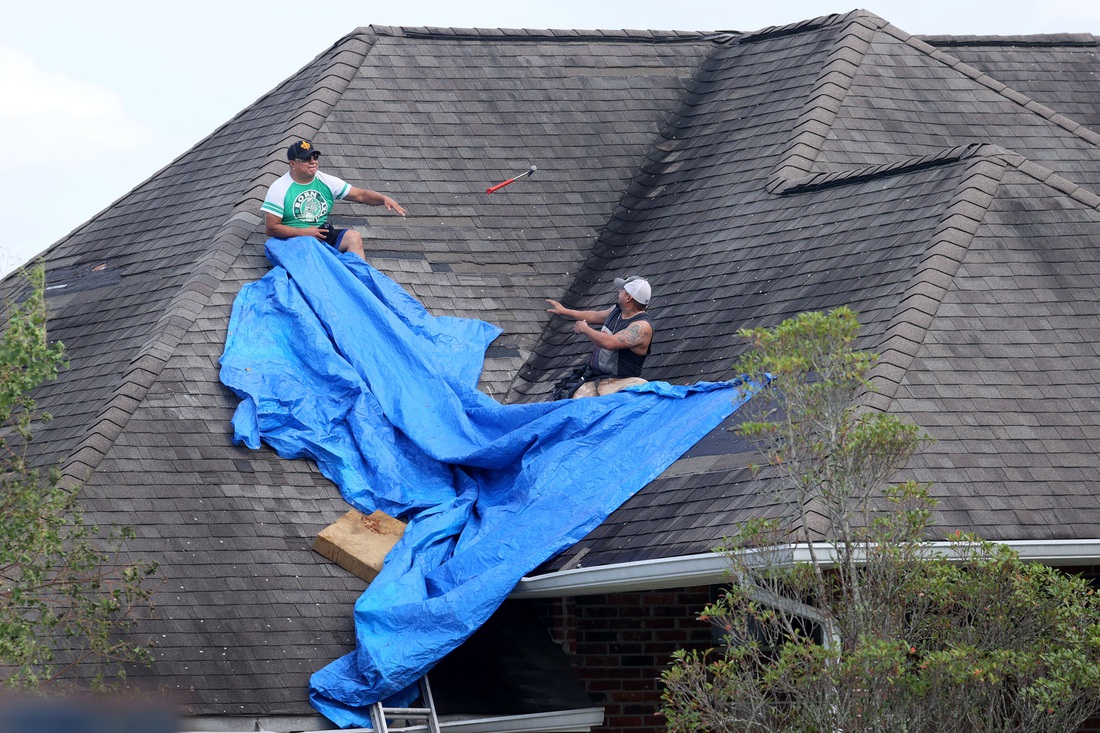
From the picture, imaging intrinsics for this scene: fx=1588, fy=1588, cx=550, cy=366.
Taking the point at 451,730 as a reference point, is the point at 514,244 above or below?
above

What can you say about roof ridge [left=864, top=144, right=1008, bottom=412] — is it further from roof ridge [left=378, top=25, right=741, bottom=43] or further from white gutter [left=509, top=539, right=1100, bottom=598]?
roof ridge [left=378, top=25, right=741, bottom=43]

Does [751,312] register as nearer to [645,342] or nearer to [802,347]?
[645,342]

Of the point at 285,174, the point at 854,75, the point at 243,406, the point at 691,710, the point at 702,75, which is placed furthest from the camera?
the point at 702,75

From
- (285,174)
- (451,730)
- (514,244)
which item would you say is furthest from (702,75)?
(451,730)

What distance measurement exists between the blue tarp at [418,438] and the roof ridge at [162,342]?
318 mm

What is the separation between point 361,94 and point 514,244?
208cm

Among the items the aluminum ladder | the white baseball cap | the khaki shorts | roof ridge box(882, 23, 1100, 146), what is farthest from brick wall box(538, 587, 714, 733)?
roof ridge box(882, 23, 1100, 146)

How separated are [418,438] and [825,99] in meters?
4.99

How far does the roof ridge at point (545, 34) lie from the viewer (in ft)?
49.5

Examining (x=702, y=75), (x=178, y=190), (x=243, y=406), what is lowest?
(x=243, y=406)

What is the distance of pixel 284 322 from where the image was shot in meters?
11.5

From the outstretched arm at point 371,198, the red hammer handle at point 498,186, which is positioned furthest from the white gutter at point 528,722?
the red hammer handle at point 498,186

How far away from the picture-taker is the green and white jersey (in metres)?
12.1

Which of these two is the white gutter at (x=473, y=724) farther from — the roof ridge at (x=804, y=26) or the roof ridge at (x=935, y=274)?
the roof ridge at (x=804, y=26)
